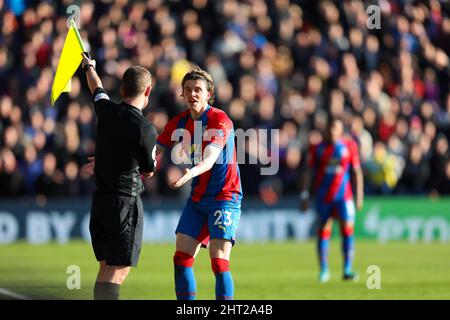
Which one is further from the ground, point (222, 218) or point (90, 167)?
point (90, 167)

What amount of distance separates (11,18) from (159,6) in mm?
3459

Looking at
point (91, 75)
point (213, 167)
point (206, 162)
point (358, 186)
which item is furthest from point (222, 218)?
point (358, 186)

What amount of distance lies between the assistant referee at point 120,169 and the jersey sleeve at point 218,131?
81 centimetres

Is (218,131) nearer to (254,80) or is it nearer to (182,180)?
(182,180)

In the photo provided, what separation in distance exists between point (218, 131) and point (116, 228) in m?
1.40

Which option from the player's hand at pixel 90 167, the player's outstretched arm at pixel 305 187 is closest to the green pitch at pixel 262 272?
the player's outstretched arm at pixel 305 187

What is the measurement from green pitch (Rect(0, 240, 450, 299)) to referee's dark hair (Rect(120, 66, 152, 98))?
4073 mm

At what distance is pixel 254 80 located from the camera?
24.5 meters

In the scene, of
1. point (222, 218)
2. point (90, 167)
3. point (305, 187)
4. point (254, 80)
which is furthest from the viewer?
point (254, 80)

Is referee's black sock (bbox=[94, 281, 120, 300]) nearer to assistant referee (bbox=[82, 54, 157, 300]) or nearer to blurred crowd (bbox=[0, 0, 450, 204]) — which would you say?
assistant referee (bbox=[82, 54, 157, 300])

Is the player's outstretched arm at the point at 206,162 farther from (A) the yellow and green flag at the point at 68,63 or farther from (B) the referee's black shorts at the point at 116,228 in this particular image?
(A) the yellow and green flag at the point at 68,63

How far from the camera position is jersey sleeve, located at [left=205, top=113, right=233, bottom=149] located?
9727 millimetres

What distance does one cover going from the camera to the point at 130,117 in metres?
8.97

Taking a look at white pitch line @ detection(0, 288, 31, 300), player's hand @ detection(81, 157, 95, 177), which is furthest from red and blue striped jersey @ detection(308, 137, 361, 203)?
player's hand @ detection(81, 157, 95, 177)
